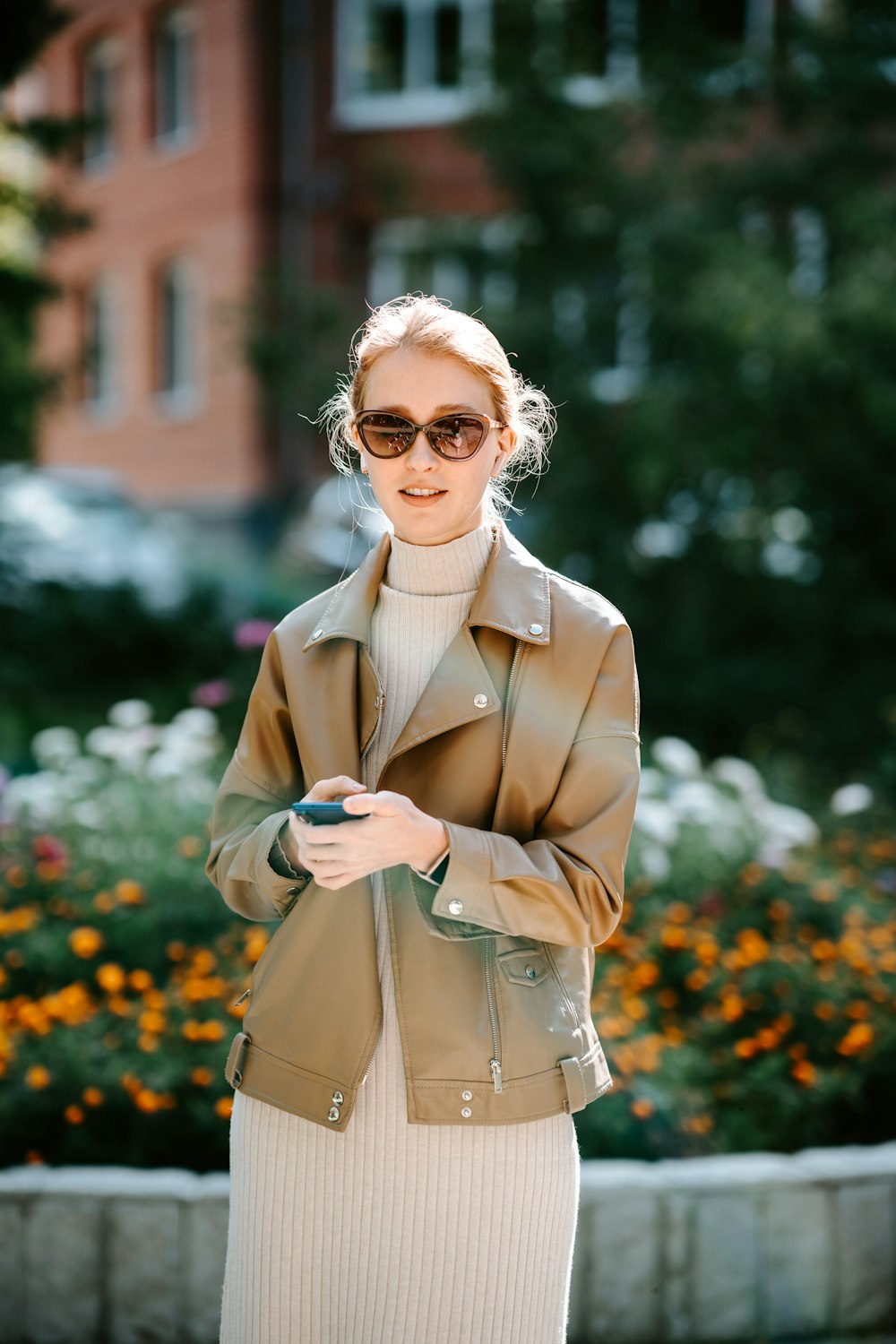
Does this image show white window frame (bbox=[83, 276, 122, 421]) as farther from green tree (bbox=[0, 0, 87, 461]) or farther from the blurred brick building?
green tree (bbox=[0, 0, 87, 461])

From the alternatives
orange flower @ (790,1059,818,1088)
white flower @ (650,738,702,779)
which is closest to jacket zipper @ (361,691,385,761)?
orange flower @ (790,1059,818,1088)

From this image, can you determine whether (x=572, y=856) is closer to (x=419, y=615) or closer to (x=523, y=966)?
(x=523, y=966)

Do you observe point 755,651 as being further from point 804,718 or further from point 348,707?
point 348,707

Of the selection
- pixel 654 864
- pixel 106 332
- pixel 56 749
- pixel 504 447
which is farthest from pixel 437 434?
pixel 106 332

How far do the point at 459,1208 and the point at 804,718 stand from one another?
22.0 feet

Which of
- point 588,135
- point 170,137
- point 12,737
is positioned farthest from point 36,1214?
point 170,137

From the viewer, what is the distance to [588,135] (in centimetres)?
888

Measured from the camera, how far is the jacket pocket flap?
1.91 m

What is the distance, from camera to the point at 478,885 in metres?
1.79

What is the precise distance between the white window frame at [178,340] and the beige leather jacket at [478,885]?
1648 cm

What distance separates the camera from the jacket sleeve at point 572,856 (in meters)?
1.80

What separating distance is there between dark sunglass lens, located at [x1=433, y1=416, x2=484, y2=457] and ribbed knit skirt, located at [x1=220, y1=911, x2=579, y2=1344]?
0.72 m

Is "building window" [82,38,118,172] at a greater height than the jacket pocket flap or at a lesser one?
greater

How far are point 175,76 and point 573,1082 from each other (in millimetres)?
18131
